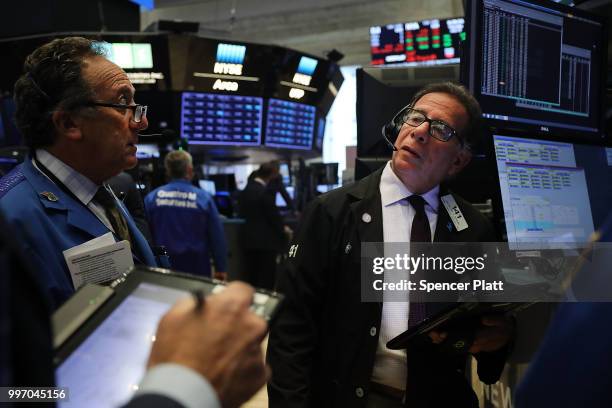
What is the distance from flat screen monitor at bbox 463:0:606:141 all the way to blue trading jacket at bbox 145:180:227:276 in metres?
3.46

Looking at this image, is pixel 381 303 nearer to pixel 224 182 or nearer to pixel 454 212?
pixel 454 212

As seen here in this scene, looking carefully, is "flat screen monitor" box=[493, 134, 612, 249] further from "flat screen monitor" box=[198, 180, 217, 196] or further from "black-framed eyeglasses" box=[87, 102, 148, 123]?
"flat screen monitor" box=[198, 180, 217, 196]

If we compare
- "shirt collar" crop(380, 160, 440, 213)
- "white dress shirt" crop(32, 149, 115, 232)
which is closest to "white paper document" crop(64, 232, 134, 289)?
"white dress shirt" crop(32, 149, 115, 232)

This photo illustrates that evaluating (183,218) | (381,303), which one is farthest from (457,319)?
(183,218)

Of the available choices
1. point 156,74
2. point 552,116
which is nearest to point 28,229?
point 552,116

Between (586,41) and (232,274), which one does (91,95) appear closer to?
(586,41)

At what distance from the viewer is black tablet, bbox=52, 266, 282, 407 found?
75 cm

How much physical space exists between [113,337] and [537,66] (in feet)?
5.29

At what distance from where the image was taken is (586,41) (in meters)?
1.83

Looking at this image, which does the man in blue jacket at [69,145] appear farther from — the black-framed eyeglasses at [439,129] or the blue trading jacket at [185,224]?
the blue trading jacket at [185,224]

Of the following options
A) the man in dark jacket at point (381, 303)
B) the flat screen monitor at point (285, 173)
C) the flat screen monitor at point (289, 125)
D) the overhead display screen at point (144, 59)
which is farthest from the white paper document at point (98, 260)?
the flat screen monitor at point (285, 173)

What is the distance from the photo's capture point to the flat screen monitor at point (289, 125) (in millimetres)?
7031

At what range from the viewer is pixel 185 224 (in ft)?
15.5

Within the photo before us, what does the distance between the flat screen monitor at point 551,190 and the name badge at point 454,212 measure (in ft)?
0.93
